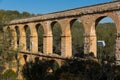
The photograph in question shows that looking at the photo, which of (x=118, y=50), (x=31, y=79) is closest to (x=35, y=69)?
(x=31, y=79)

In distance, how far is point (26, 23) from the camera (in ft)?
130

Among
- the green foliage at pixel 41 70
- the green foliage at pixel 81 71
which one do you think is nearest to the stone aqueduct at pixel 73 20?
the green foliage at pixel 41 70

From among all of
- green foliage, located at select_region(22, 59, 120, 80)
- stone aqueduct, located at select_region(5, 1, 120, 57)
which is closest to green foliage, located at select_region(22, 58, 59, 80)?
green foliage, located at select_region(22, 59, 120, 80)

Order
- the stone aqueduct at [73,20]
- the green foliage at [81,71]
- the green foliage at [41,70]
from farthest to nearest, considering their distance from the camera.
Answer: the green foliage at [41,70]
the stone aqueduct at [73,20]
the green foliage at [81,71]

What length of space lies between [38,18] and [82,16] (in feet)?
31.9

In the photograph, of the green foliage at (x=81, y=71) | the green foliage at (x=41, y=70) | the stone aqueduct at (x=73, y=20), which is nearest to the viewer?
the green foliage at (x=81, y=71)

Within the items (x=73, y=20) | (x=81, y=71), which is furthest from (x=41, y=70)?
(x=81, y=71)

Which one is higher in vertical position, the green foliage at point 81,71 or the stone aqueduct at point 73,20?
the stone aqueduct at point 73,20

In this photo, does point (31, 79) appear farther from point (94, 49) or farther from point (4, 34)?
point (4, 34)

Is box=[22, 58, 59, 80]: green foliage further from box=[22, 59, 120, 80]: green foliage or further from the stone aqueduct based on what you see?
the stone aqueduct

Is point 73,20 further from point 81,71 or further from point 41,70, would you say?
point 81,71

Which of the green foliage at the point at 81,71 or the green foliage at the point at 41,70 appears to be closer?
the green foliage at the point at 81,71

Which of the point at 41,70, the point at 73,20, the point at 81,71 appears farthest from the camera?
the point at 73,20

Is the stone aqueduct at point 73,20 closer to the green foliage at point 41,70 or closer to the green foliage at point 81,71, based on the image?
the green foliage at point 41,70
